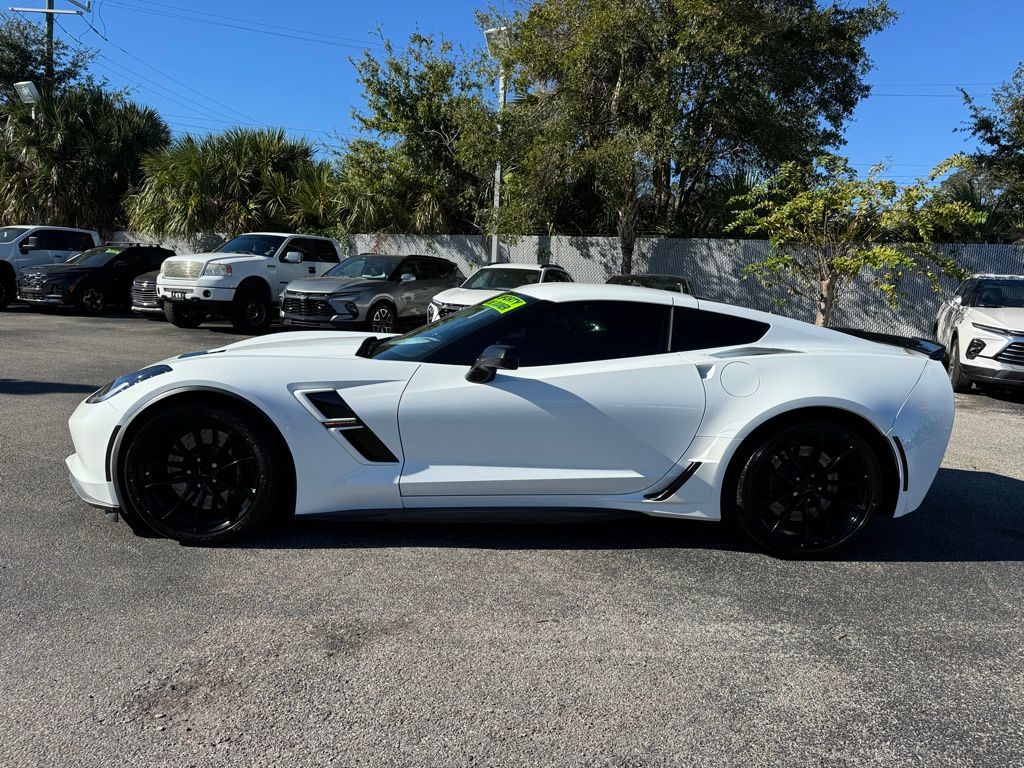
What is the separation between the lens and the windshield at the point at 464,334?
418cm

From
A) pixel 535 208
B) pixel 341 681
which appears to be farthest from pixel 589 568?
pixel 535 208

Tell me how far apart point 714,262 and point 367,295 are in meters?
8.30

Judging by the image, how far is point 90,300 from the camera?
55.0 feet

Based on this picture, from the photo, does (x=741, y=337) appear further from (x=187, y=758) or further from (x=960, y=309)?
(x=960, y=309)

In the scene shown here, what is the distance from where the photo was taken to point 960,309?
10.4 metres

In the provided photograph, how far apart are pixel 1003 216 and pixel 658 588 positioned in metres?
17.7

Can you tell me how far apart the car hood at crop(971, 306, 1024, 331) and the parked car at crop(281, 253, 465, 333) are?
28.0ft

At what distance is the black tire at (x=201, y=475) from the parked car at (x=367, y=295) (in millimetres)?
9262

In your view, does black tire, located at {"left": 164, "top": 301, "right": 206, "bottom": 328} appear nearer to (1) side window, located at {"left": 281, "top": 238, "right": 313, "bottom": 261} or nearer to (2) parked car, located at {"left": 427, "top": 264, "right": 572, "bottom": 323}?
(1) side window, located at {"left": 281, "top": 238, "right": 313, "bottom": 261}

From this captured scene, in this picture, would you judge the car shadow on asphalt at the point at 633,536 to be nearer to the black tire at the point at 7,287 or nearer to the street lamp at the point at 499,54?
the street lamp at the point at 499,54

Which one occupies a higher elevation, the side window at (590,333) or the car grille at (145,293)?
the side window at (590,333)

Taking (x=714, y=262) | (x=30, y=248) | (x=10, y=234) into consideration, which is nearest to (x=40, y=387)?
(x=30, y=248)

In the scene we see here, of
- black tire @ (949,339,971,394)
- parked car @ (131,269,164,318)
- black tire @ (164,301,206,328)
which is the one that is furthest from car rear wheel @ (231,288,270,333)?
black tire @ (949,339,971,394)

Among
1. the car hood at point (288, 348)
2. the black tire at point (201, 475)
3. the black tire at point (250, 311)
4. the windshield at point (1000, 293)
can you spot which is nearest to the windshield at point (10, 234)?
the black tire at point (250, 311)
